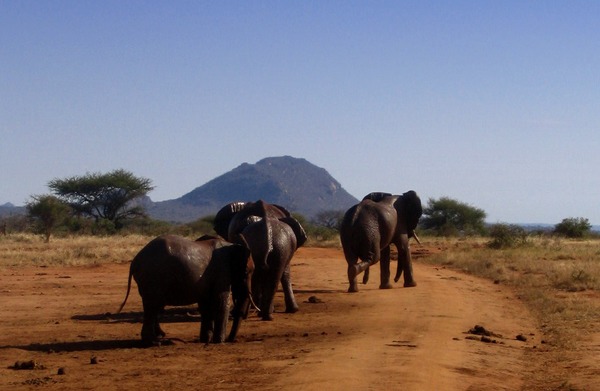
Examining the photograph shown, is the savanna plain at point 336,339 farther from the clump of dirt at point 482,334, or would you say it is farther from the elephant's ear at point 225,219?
the elephant's ear at point 225,219

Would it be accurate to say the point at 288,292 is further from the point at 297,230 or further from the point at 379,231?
the point at 379,231

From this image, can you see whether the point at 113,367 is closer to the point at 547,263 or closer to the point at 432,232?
the point at 547,263

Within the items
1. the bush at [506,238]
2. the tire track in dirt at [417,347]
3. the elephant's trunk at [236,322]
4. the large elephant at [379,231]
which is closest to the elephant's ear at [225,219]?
the tire track in dirt at [417,347]

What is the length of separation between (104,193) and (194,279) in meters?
57.1

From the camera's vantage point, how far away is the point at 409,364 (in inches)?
420

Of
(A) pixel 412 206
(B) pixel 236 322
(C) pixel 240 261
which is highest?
(A) pixel 412 206

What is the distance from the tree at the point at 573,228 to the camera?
61156 millimetres

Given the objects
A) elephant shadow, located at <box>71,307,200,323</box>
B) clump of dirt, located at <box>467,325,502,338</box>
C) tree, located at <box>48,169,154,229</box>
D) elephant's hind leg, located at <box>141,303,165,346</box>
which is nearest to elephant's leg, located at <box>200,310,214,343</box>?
elephant's hind leg, located at <box>141,303,165,346</box>

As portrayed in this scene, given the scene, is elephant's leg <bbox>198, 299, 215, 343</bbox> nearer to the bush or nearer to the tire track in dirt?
the tire track in dirt

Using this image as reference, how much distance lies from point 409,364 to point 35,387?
12.6ft

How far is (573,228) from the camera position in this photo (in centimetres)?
6150

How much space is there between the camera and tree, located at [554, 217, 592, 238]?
61.2 m

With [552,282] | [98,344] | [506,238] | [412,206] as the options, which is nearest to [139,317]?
[98,344]

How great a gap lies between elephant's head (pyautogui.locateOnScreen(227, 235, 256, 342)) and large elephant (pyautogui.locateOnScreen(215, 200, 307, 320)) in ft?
→ 4.51
